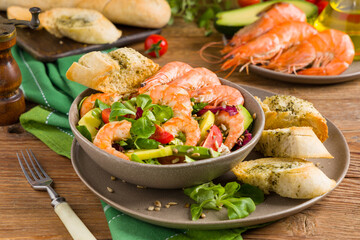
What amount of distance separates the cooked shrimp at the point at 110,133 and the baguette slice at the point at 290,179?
523 mm

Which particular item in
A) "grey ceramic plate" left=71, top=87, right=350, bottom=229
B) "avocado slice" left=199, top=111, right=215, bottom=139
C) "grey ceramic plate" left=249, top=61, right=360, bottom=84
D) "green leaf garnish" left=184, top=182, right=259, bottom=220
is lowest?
"grey ceramic plate" left=249, top=61, right=360, bottom=84

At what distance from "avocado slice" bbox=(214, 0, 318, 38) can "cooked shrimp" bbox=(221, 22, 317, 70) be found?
30 centimetres

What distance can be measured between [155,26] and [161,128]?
2069 mm

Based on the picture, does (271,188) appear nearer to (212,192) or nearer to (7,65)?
(212,192)

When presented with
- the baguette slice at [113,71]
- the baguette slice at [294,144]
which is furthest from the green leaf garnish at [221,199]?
the baguette slice at [113,71]

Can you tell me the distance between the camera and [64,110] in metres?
2.70

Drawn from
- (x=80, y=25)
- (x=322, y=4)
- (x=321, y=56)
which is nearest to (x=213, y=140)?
(x=321, y=56)

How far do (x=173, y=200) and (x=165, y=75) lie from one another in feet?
2.40

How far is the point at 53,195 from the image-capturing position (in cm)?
202

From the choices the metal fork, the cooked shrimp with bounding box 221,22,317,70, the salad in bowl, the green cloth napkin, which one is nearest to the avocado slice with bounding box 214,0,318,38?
the cooked shrimp with bounding box 221,22,317,70

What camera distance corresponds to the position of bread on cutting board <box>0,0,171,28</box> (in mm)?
3688

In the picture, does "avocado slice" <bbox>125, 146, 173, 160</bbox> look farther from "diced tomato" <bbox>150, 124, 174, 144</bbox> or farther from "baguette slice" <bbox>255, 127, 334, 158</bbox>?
"baguette slice" <bbox>255, 127, 334, 158</bbox>

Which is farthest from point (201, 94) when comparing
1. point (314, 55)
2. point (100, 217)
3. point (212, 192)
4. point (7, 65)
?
point (314, 55)

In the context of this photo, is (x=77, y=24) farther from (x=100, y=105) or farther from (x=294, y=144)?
(x=294, y=144)
